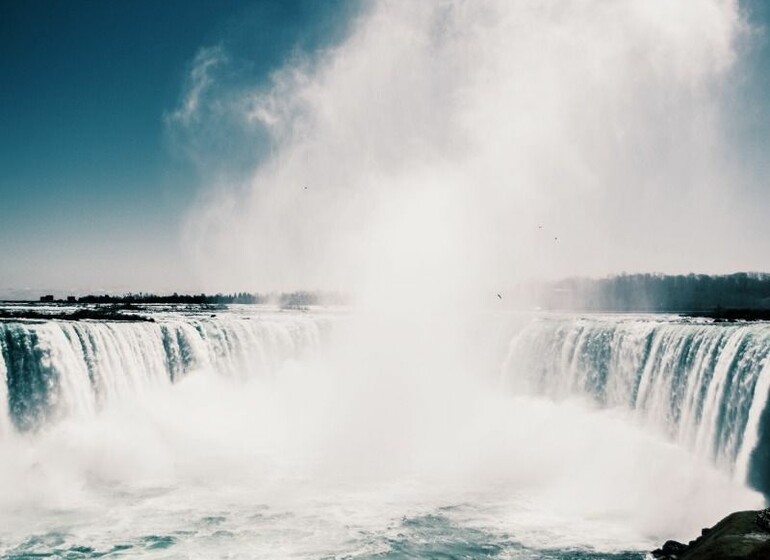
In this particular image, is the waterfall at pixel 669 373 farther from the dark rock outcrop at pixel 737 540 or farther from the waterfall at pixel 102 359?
the waterfall at pixel 102 359

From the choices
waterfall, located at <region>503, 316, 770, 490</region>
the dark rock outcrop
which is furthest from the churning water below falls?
the dark rock outcrop

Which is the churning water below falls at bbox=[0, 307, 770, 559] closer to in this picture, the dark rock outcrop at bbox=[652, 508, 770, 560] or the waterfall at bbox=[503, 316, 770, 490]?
the waterfall at bbox=[503, 316, 770, 490]

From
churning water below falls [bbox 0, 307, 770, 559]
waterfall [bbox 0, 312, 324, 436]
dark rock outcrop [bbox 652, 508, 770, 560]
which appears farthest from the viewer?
waterfall [bbox 0, 312, 324, 436]

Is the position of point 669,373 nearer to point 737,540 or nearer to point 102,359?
point 737,540

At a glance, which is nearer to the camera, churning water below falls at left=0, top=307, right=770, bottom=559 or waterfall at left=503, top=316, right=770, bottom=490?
churning water below falls at left=0, top=307, right=770, bottom=559

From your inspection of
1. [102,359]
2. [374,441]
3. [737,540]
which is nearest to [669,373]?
[374,441]

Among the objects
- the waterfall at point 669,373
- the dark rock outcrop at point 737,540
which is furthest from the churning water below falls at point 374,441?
the dark rock outcrop at point 737,540

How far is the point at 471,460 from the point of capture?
22594 millimetres

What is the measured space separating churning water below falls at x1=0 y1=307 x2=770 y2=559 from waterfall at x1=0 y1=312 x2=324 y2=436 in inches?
2.8

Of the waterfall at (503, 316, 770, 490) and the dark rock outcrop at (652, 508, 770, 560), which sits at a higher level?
the waterfall at (503, 316, 770, 490)

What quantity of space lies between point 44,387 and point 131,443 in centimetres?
345

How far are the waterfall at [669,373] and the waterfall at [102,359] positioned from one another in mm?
13612

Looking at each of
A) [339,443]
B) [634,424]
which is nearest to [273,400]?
[339,443]

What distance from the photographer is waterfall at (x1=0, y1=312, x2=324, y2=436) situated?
20.6m
